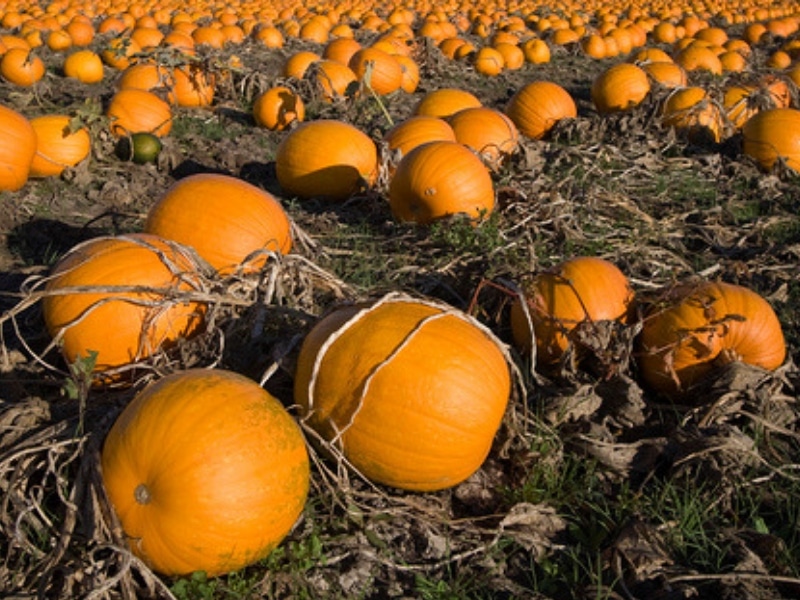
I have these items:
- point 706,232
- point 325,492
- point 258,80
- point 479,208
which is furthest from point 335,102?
point 325,492

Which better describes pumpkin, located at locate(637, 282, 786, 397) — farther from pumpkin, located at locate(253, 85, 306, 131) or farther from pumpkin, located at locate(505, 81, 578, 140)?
pumpkin, located at locate(253, 85, 306, 131)

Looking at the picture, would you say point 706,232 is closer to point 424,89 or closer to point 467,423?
point 467,423

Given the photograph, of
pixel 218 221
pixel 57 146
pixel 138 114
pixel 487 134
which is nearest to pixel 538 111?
pixel 487 134

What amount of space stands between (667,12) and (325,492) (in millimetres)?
20009

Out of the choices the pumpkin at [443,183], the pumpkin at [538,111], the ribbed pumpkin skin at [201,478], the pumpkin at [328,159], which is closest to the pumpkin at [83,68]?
the pumpkin at [328,159]

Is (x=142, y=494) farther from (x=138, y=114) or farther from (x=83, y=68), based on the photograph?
(x=83, y=68)

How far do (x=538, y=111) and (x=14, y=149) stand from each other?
4.83 metres

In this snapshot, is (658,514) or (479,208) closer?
(658,514)

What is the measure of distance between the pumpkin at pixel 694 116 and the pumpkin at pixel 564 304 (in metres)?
4.62

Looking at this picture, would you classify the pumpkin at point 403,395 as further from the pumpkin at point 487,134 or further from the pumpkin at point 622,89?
the pumpkin at point 622,89

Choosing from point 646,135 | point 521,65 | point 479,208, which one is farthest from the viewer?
point 521,65

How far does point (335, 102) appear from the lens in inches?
347

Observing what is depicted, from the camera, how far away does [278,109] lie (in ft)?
27.1

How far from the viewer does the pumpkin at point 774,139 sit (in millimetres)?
6859
